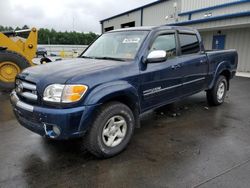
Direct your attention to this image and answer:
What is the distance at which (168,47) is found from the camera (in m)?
4.43

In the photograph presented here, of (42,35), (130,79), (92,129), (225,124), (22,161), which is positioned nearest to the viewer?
(92,129)

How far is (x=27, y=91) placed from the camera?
3.28 meters

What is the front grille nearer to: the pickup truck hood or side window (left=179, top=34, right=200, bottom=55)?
the pickup truck hood

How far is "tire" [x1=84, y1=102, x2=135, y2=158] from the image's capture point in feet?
10.1

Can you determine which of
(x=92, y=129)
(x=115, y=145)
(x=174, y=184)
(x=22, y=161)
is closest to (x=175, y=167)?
(x=174, y=184)

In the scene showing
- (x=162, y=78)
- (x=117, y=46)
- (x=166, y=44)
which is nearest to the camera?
(x=162, y=78)

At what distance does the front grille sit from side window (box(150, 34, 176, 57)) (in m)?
2.11

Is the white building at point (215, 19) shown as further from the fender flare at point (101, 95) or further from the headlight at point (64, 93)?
the headlight at point (64, 93)

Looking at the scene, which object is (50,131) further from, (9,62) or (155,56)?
(9,62)

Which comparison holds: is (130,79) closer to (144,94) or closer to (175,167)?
(144,94)

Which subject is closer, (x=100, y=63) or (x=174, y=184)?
(x=174, y=184)

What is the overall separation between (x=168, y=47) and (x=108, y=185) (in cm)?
280

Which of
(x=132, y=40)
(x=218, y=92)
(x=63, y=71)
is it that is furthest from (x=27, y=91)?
(x=218, y=92)

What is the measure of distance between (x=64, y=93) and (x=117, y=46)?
1714 mm
